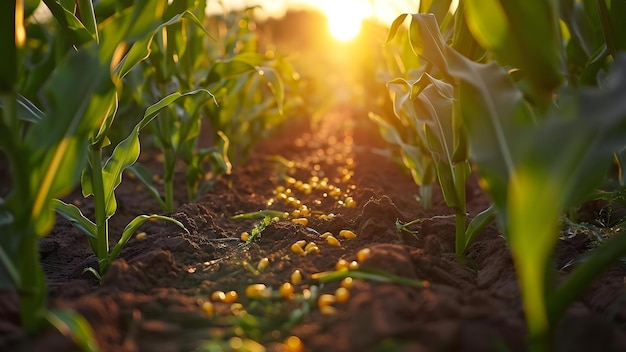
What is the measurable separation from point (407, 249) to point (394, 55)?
2256 millimetres

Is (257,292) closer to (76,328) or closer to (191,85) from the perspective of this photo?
(76,328)

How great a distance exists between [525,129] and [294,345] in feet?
2.57

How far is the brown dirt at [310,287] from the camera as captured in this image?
1.38m

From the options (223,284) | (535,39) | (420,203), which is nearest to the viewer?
(535,39)

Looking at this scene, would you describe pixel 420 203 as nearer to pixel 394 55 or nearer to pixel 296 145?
pixel 394 55

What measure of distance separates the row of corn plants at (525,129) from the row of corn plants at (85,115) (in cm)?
96

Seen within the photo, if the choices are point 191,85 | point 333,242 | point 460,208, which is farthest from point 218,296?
point 191,85

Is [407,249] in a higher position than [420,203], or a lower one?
higher

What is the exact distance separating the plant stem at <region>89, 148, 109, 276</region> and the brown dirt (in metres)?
0.12

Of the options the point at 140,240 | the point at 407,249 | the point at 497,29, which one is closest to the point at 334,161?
the point at 140,240

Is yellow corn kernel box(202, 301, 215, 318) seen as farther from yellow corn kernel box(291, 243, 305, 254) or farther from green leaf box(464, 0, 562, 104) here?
green leaf box(464, 0, 562, 104)

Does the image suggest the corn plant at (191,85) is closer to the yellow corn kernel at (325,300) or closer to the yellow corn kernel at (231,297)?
the yellow corn kernel at (231,297)

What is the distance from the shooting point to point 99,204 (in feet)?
7.22

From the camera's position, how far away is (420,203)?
348cm
